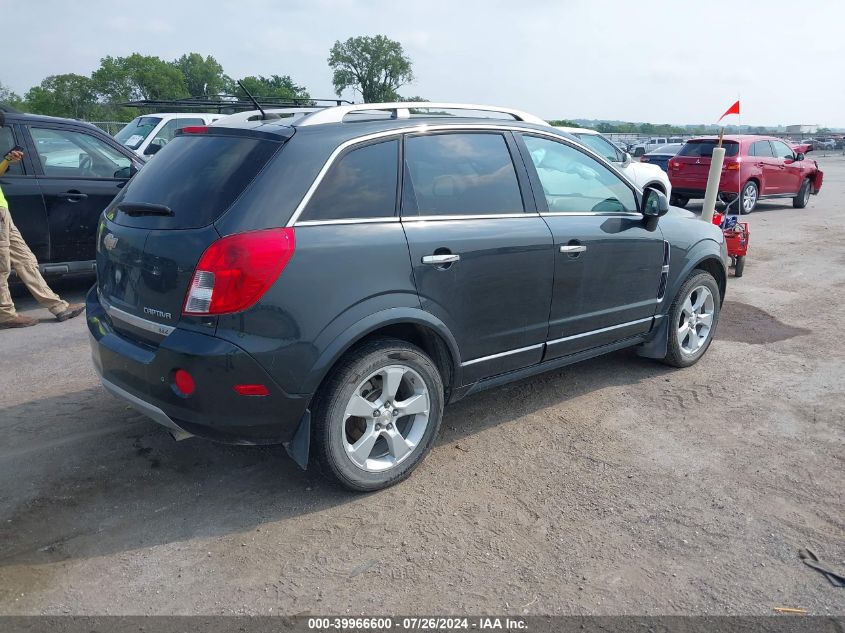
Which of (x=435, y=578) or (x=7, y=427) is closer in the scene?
(x=435, y=578)

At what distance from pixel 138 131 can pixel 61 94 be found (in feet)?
275

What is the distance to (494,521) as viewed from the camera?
337 cm

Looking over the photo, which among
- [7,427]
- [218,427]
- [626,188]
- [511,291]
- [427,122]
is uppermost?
[427,122]

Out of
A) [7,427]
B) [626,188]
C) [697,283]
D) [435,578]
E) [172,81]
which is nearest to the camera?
[435,578]

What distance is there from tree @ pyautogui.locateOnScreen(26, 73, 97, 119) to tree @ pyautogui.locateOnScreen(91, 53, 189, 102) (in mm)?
3028

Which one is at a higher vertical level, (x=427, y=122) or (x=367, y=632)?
(x=427, y=122)

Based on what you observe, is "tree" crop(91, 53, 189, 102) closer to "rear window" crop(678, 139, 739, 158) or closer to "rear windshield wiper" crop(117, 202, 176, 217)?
"rear window" crop(678, 139, 739, 158)

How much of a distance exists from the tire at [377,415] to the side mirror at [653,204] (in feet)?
6.78

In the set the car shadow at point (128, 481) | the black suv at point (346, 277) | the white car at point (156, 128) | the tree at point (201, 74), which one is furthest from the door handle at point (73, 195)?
the tree at point (201, 74)

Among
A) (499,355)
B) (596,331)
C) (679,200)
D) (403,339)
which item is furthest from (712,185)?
(679,200)

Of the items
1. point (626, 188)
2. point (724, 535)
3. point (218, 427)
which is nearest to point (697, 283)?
point (626, 188)

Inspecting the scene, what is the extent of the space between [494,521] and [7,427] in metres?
3.02

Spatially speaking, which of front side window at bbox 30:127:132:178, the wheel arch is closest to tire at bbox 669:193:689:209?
front side window at bbox 30:127:132:178

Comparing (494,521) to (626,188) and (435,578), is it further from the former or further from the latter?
(626,188)
